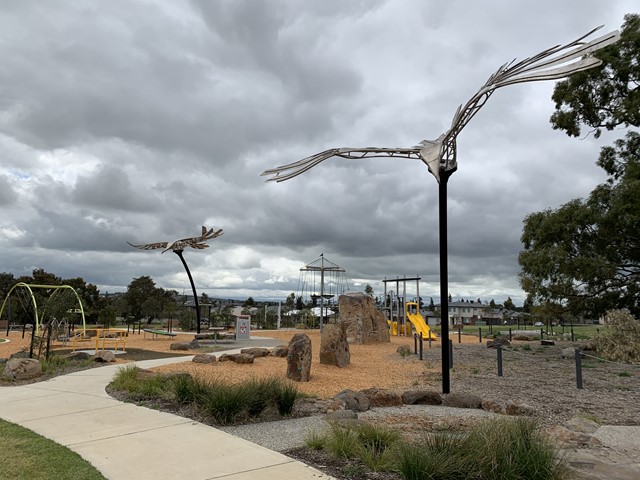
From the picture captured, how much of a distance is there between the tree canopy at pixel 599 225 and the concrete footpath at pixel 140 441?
13.7 meters

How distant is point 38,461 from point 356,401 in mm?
4444

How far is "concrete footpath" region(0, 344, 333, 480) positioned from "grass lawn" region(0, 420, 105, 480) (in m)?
0.14

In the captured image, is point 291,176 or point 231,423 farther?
point 291,176

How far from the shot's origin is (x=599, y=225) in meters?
16.6

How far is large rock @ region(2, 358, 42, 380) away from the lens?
1085cm

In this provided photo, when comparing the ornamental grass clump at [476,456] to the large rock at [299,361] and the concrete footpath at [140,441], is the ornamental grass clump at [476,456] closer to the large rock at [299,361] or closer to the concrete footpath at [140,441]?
the concrete footpath at [140,441]

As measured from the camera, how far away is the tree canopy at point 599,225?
53.5 feet

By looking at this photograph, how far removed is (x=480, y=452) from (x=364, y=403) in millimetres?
3753

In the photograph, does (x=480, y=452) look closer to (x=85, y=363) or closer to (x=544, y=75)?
(x=544, y=75)

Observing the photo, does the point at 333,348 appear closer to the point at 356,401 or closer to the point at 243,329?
the point at 356,401

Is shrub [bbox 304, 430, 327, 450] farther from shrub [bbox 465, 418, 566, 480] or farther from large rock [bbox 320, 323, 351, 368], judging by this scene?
large rock [bbox 320, 323, 351, 368]

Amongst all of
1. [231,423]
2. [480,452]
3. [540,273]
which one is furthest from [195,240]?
[480,452]

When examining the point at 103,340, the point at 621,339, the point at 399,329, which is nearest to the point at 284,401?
the point at 103,340

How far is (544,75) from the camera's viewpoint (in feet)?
23.6
